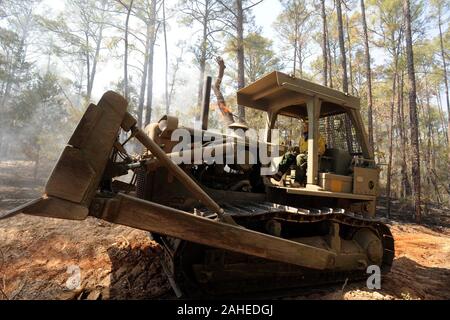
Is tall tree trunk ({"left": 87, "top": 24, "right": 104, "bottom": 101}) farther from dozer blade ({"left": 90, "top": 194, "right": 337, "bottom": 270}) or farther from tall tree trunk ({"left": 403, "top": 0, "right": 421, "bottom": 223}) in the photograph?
dozer blade ({"left": 90, "top": 194, "right": 337, "bottom": 270})

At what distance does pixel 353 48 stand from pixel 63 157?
2575cm

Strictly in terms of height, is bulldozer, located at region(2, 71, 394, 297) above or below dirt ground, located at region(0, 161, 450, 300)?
above

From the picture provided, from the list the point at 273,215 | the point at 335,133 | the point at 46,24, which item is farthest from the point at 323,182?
the point at 46,24

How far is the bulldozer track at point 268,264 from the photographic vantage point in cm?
359

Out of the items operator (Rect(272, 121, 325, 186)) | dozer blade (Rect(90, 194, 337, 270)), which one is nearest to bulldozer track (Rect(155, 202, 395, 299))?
dozer blade (Rect(90, 194, 337, 270))

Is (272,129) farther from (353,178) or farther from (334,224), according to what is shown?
(334,224)

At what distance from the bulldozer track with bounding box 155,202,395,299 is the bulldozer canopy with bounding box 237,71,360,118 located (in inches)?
70.9

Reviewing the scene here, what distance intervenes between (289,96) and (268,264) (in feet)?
9.19

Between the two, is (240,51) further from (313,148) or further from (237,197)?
(237,197)

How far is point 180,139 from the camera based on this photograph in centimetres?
442

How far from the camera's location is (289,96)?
5234 mm

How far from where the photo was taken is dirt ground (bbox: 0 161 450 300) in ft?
13.4

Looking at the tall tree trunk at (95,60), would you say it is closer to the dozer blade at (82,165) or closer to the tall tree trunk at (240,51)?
the tall tree trunk at (240,51)

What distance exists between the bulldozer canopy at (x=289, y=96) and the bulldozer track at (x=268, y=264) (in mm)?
1801
